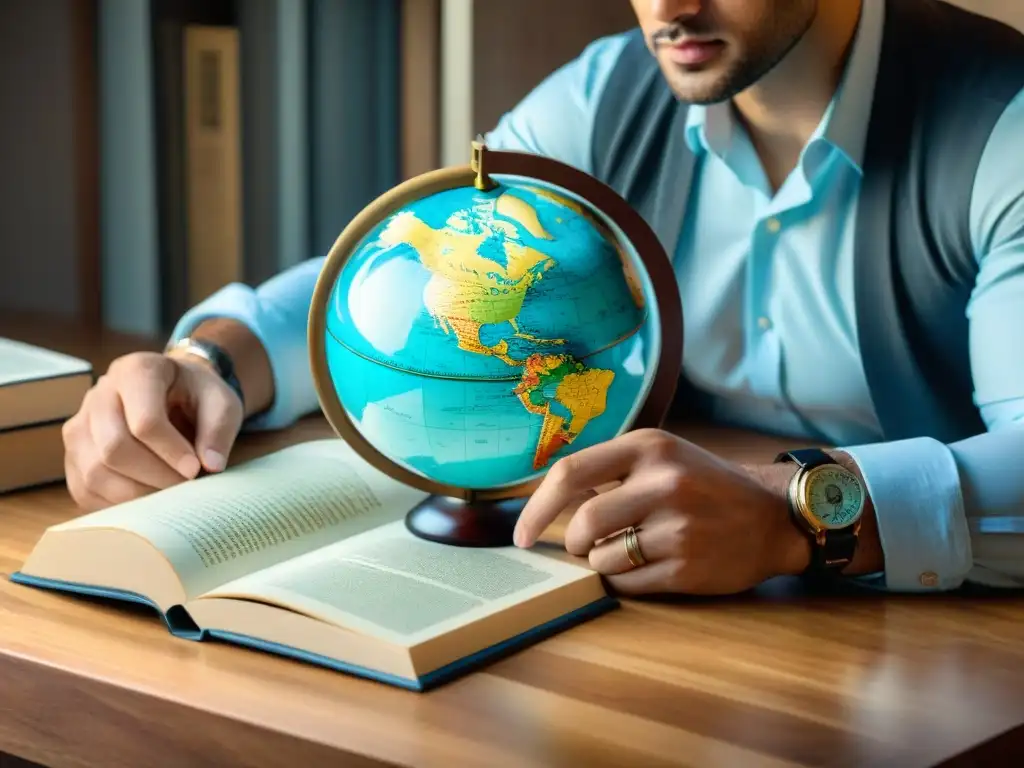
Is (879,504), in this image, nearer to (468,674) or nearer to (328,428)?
(468,674)

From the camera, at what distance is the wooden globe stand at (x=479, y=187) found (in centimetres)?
114

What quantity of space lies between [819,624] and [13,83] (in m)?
1.79

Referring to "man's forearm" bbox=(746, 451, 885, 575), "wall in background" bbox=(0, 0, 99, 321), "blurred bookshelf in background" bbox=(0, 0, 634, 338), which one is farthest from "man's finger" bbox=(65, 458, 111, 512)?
"wall in background" bbox=(0, 0, 99, 321)

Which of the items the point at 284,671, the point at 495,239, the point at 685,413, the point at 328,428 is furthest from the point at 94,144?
the point at 284,671

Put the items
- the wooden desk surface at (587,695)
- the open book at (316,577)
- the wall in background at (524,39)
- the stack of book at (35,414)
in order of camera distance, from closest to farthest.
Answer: the wooden desk surface at (587,695), the open book at (316,577), the stack of book at (35,414), the wall in background at (524,39)

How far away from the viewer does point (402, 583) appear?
3.43 ft

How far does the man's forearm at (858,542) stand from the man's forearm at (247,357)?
2.02 feet

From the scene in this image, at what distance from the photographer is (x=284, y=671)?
0.96 metres

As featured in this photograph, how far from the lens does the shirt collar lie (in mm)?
1565

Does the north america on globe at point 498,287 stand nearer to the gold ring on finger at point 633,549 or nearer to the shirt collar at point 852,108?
the gold ring on finger at point 633,549

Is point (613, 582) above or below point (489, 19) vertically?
below

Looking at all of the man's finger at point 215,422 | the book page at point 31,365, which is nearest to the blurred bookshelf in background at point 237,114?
the book page at point 31,365

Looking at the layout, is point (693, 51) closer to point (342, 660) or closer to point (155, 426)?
point (155, 426)

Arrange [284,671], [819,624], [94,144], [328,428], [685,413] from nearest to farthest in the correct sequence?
[284,671] < [819,624] < [328,428] < [685,413] < [94,144]
